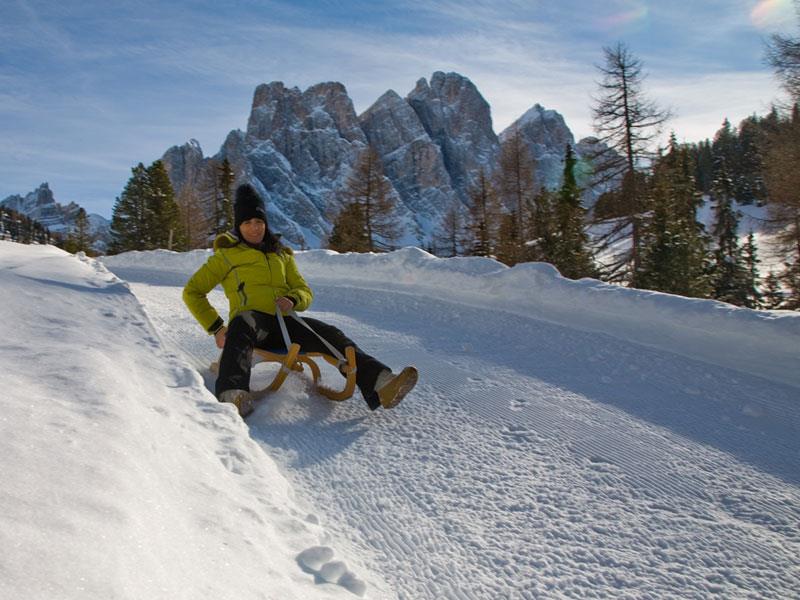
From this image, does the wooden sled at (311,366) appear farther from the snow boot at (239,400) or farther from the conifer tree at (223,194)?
the conifer tree at (223,194)

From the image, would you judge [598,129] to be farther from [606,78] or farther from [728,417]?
[728,417]

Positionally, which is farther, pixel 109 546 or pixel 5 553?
pixel 109 546

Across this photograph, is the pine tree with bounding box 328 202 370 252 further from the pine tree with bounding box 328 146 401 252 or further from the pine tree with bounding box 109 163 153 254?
the pine tree with bounding box 109 163 153 254

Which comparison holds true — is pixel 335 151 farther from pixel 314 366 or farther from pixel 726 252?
pixel 314 366

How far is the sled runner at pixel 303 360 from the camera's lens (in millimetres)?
3285

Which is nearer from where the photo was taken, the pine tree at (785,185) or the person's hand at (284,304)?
the person's hand at (284,304)

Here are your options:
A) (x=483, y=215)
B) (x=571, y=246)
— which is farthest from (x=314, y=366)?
(x=483, y=215)

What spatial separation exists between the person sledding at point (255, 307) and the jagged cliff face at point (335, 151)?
116670 millimetres

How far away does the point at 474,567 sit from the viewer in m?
1.91

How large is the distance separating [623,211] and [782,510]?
55.4ft

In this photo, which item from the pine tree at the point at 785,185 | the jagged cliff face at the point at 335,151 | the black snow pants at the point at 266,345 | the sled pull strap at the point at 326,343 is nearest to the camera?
the black snow pants at the point at 266,345

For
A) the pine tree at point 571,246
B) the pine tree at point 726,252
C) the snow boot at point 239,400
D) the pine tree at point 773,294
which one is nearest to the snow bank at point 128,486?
the snow boot at point 239,400

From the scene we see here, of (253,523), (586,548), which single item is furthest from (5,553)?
(586,548)

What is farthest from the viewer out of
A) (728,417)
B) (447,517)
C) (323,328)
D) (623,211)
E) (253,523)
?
(623,211)
